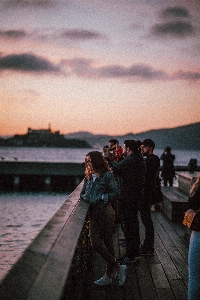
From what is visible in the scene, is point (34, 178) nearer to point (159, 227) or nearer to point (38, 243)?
point (159, 227)

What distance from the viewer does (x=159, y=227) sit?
7.80 meters

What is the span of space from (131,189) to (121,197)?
0.63ft

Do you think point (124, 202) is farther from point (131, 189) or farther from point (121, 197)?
point (131, 189)

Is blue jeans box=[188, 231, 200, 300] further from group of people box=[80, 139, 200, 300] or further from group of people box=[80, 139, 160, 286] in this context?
group of people box=[80, 139, 160, 286]

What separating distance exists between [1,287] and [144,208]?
157 inches

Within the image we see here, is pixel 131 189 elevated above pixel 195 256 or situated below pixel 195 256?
above

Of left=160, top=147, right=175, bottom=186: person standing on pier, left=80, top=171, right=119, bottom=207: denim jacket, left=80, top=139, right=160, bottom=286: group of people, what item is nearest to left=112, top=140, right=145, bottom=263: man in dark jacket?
left=80, top=139, right=160, bottom=286: group of people

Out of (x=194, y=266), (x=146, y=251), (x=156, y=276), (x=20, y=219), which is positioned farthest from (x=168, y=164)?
(x=194, y=266)

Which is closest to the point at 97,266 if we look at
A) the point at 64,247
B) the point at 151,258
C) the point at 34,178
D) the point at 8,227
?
the point at 151,258

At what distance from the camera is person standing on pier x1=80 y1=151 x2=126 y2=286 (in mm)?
3994

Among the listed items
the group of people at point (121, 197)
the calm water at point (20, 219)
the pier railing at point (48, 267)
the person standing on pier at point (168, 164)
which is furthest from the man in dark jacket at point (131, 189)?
the person standing on pier at point (168, 164)

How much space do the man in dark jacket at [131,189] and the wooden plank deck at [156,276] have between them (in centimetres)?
32

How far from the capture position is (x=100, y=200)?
4.03 meters

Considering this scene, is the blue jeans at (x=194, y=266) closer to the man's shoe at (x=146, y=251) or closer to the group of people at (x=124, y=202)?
the group of people at (x=124, y=202)
